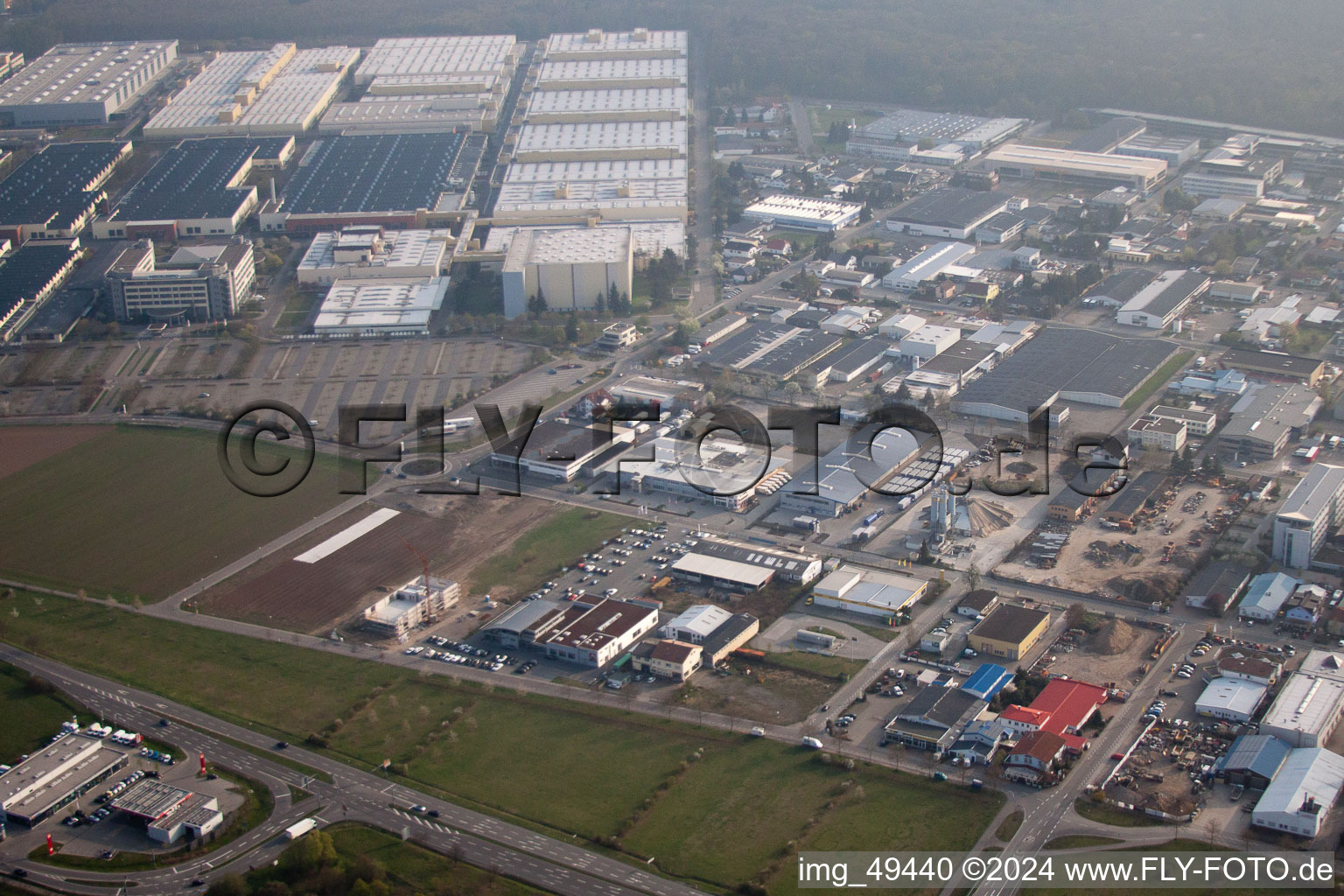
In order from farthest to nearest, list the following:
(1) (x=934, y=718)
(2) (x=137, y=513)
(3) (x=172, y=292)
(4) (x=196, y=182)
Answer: (4) (x=196, y=182), (3) (x=172, y=292), (2) (x=137, y=513), (1) (x=934, y=718)

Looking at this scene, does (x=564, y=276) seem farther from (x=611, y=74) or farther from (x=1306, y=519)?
(x=611, y=74)

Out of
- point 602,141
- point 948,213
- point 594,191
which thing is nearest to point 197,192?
point 594,191

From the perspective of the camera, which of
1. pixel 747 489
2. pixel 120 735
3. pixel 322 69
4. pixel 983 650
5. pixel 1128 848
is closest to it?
pixel 1128 848

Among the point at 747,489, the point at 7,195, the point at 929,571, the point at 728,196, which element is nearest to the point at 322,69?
the point at 7,195

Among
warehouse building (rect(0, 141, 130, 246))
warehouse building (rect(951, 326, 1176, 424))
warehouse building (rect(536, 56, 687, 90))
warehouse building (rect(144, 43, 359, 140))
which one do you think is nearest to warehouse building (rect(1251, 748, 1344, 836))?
warehouse building (rect(951, 326, 1176, 424))

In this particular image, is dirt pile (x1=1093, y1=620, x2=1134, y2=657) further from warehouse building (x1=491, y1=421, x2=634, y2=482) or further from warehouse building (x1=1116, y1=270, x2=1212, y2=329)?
warehouse building (x1=1116, y1=270, x2=1212, y2=329)

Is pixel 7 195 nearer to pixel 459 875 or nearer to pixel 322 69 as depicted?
pixel 322 69

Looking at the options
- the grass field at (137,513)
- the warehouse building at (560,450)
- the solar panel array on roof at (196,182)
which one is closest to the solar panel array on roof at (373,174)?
the solar panel array on roof at (196,182)
